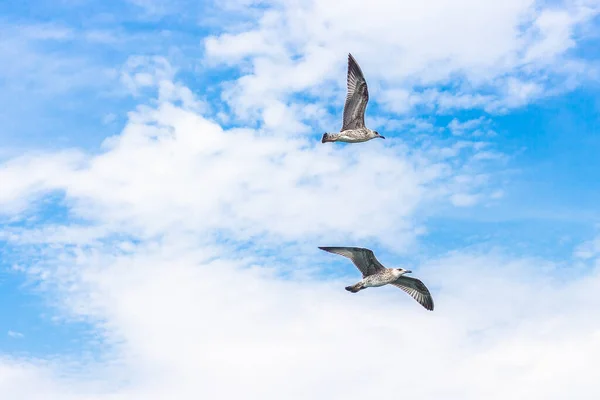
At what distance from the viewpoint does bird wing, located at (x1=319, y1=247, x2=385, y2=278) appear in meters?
26.3

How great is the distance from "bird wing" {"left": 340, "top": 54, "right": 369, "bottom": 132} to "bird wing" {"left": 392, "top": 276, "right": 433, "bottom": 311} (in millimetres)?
7072

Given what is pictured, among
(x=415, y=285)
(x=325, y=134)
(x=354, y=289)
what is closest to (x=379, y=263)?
(x=354, y=289)

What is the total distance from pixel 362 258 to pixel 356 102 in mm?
7840

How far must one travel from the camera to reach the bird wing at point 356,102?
102 ft

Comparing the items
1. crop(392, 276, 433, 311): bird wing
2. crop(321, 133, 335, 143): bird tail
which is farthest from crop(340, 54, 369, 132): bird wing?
crop(392, 276, 433, 311): bird wing

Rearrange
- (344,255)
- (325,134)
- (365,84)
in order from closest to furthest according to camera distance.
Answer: (344,255)
(325,134)
(365,84)

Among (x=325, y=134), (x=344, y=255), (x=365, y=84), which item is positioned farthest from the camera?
(x=365, y=84)

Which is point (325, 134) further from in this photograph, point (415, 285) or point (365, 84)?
point (415, 285)

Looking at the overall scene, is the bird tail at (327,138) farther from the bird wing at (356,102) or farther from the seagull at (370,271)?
the seagull at (370,271)

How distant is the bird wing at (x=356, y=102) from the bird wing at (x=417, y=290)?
7072 millimetres

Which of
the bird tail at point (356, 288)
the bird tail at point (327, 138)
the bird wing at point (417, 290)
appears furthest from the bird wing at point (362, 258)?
the bird tail at point (327, 138)

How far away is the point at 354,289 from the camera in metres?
26.7

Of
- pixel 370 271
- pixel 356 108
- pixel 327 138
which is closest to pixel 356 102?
pixel 356 108

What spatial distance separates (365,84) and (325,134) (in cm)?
362
